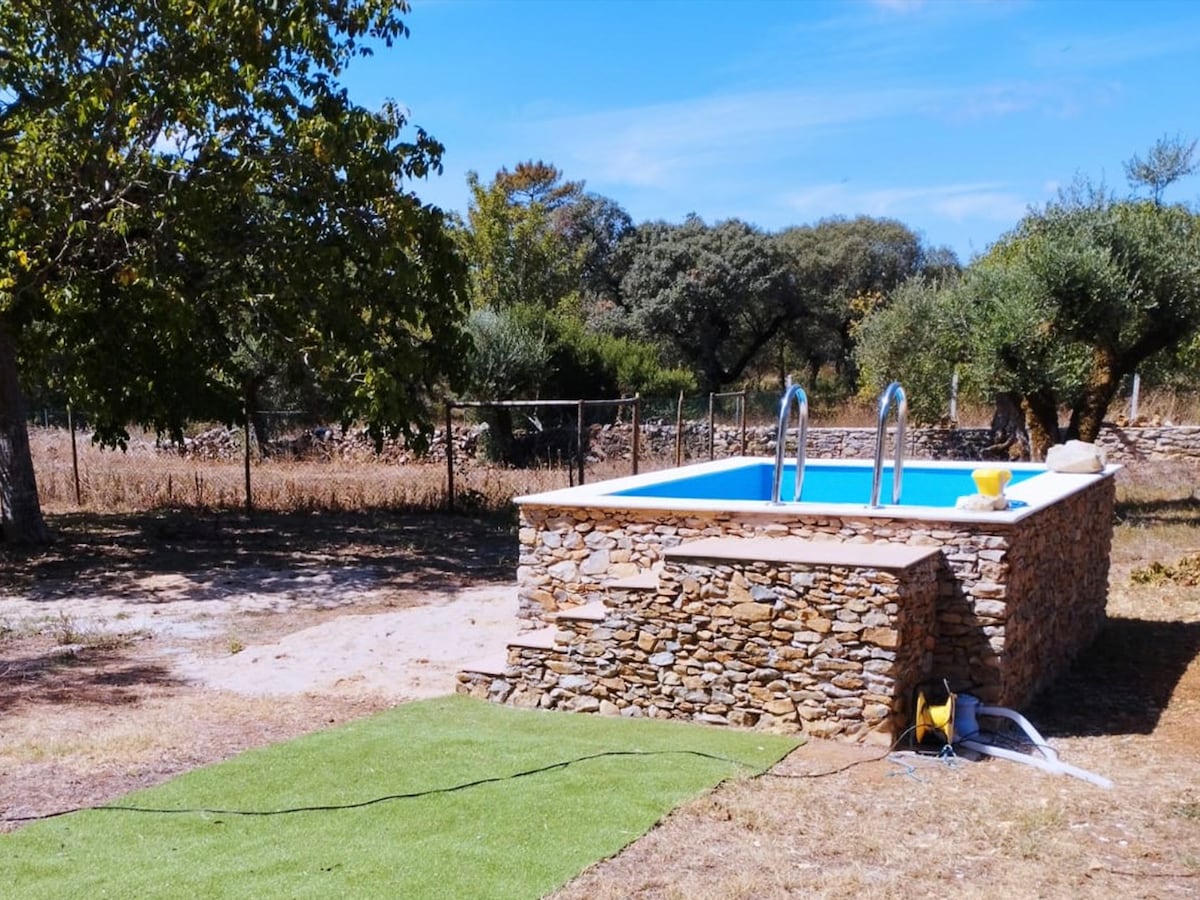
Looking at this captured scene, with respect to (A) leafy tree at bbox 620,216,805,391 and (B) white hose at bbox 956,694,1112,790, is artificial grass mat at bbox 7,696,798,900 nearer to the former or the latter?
(B) white hose at bbox 956,694,1112,790

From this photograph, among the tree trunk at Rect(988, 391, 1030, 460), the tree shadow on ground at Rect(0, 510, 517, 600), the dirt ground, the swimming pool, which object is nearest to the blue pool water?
the swimming pool

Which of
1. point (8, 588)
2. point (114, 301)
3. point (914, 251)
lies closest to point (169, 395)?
point (114, 301)

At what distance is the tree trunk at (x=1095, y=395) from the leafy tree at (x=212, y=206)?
381 inches

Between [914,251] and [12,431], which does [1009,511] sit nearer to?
[12,431]

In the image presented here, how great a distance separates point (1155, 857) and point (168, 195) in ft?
37.1

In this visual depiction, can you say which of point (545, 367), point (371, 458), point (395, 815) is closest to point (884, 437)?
point (395, 815)

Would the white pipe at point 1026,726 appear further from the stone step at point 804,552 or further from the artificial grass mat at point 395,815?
the artificial grass mat at point 395,815

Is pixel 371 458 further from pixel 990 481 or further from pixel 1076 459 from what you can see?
pixel 990 481

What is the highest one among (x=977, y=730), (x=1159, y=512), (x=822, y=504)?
(x=822, y=504)

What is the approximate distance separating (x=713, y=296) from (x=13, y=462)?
974 inches

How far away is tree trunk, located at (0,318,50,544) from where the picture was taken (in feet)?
46.5

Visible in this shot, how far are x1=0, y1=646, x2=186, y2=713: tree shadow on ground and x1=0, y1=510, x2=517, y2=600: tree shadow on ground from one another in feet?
8.39

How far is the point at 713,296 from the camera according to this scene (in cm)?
3600

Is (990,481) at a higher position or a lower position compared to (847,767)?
higher
